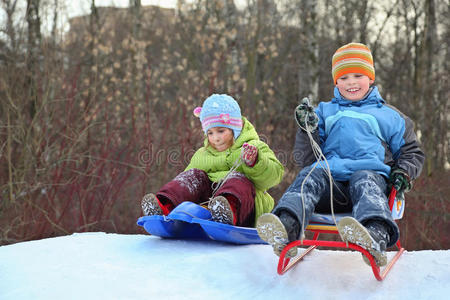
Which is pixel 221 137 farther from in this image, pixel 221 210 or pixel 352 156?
pixel 352 156

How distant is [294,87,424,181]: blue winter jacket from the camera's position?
301 centimetres

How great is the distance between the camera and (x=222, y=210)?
3109 millimetres

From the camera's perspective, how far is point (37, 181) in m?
5.32

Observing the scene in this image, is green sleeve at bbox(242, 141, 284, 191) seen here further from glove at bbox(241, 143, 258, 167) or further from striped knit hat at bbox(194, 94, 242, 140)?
striped knit hat at bbox(194, 94, 242, 140)

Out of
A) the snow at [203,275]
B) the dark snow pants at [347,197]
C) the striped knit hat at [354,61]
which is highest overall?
the striped knit hat at [354,61]

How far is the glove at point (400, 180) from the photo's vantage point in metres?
2.85

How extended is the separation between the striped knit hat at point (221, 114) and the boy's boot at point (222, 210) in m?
0.71

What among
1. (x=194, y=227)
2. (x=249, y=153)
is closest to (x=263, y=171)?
(x=249, y=153)

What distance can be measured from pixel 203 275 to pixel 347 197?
106 centimetres

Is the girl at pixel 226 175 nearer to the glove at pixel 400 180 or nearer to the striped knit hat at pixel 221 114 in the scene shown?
the striped knit hat at pixel 221 114

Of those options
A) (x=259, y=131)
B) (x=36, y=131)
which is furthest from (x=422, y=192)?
(x=36, y=131)

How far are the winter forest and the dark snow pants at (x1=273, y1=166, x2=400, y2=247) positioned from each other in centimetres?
280

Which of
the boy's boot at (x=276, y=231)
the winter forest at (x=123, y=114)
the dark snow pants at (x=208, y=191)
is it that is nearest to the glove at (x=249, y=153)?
the dark snow pants at (x=208, y=191)

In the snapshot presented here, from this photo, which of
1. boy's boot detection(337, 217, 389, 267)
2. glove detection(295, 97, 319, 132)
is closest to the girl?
glove detection(295, 97, 319, 132)
